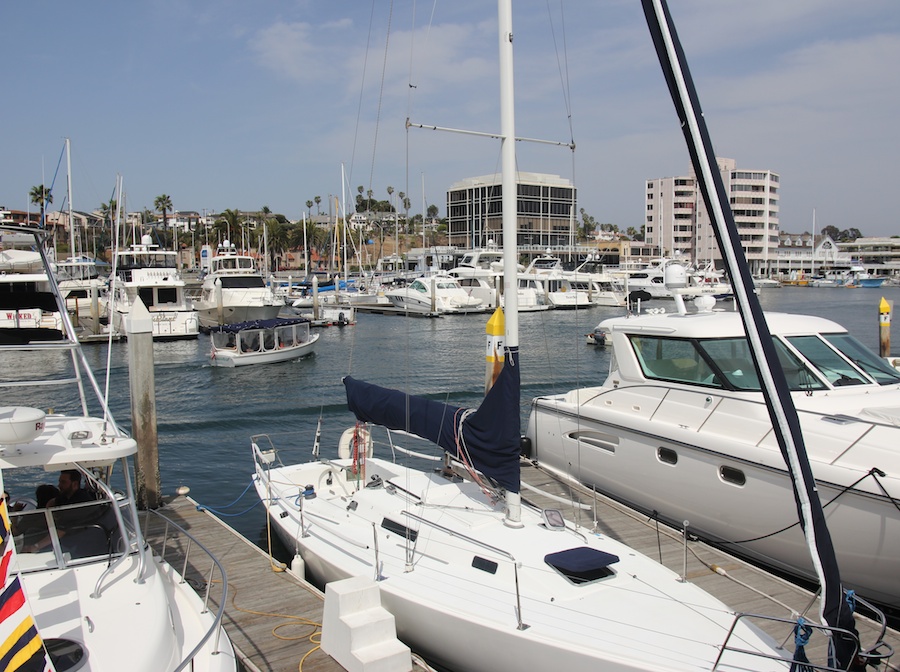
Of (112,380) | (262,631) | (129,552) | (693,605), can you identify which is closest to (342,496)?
(262,631)

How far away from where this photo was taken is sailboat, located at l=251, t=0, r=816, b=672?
6.30 meters

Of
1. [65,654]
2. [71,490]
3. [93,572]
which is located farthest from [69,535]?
[65,654]

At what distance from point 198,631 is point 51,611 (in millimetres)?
1305

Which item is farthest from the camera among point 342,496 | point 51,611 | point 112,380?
point 112,380

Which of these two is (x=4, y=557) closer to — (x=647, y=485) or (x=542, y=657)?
(x=542, y=657)

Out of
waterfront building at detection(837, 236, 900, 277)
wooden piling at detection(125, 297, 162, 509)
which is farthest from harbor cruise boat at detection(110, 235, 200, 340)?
waterfront building at detection(837, 236, 900, 277)

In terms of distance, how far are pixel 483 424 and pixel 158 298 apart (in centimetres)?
3945

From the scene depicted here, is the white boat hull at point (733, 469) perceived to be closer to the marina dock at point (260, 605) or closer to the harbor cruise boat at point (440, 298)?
the marina dock at point (260, 605)

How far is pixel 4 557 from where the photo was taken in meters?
4.46

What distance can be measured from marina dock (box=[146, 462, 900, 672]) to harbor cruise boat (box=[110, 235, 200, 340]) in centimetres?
3242

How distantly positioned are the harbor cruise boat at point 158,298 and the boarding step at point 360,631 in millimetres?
36503

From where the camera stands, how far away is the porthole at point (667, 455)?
1012 centimetres

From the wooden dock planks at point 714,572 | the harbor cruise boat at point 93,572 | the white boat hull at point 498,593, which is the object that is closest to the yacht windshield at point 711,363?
the wooden dock planks at point 714,572

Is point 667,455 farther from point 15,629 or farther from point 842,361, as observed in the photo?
point 15,629
